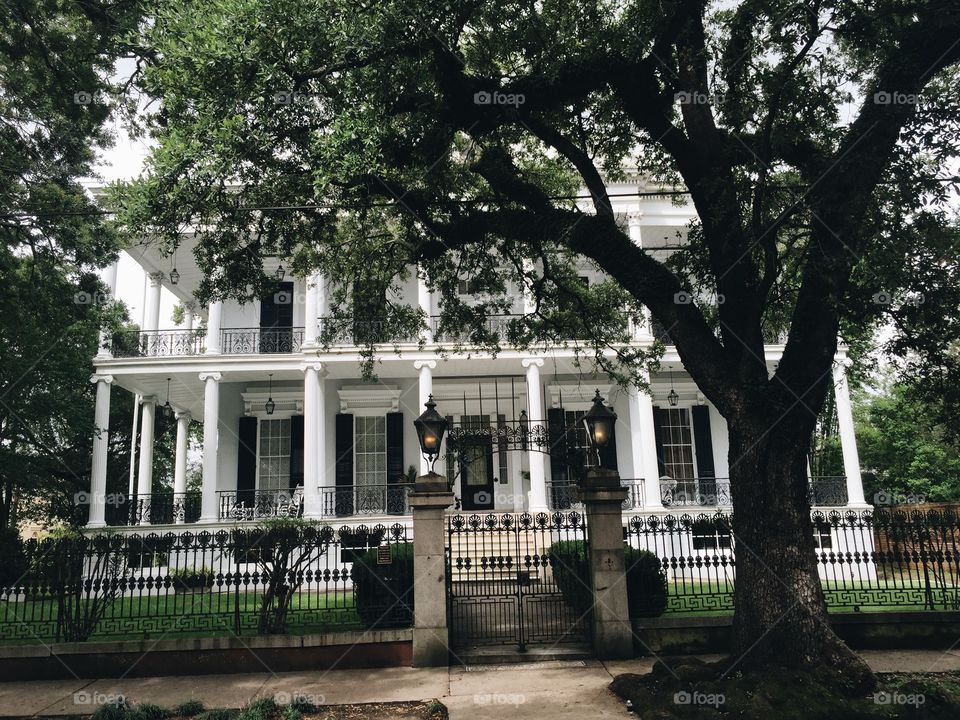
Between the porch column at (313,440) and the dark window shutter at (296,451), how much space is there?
1.27 m

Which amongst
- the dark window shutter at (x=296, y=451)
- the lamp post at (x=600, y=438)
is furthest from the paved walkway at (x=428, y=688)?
the dark window shutter at (x=296, y=451)

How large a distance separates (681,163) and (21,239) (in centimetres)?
1046

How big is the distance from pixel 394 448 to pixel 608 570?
10617 millimetres

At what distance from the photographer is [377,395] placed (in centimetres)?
1853

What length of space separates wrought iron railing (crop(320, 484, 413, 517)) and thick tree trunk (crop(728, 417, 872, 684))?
10773 mm

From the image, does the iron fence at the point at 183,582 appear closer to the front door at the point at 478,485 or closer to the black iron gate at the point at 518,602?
the black iron gate at the point at 518,602

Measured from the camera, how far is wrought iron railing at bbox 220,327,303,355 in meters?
17.8

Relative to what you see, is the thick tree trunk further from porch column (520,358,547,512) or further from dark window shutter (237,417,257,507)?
dark window shutter (237,417,257,507)

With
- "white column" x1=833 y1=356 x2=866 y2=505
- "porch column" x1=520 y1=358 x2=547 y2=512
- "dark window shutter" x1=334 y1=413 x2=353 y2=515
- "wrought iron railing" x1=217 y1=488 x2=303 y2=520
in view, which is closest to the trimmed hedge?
"porch column" x1=520 y1=358 x2=547 y2=512

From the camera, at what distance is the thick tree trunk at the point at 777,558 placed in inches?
254

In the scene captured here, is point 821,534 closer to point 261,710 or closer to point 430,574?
point 430,574

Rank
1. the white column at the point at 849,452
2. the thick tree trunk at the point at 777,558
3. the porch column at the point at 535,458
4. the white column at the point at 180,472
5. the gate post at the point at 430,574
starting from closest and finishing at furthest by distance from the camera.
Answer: the thick tree trunk at the point at 777,558, the gate post at the point at 430,574, the porch column at the point at 535,458, the white column at the point at 180,472, the white column at the point at 849,452

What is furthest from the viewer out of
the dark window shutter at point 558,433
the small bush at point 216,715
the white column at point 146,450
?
the white column at point 146,450

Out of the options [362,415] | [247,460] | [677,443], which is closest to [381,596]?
[362,415]
